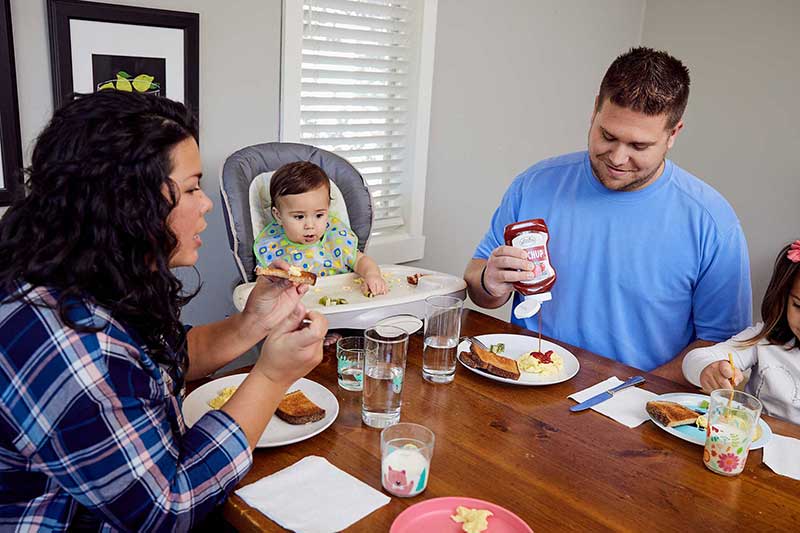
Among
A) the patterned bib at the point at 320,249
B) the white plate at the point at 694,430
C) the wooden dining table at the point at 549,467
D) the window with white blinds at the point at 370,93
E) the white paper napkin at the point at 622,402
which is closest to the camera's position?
the wooden dining table at the point at 549,467

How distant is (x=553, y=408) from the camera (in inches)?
60.0

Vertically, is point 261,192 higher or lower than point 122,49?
lower

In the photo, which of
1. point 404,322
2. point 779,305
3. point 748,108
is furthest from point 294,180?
point 748,108

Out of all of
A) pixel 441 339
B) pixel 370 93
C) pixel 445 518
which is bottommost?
pixel 445 518

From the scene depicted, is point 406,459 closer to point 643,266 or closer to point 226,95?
point 643,266

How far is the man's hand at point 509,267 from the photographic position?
5.83ft

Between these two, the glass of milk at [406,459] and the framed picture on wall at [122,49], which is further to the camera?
the framed picture on wall at [122,49]

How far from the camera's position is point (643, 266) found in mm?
2051

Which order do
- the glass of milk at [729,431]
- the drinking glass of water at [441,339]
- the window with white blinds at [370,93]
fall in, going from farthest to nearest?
the window with white blinds at [370,93] → the drinking glass of water at [441,339] → the glass of milk at [729,431]

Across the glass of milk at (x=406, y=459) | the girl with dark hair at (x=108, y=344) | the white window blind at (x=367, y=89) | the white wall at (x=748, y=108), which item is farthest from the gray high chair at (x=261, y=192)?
the white wall at (x=748, y=108)

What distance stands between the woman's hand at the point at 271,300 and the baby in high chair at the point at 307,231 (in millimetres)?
654

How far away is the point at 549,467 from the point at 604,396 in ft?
1.11

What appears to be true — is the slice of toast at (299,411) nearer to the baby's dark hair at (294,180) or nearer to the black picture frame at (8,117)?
the baby's dark hair at (294,180)

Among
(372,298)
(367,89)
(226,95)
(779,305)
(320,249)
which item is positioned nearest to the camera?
(779,305)
